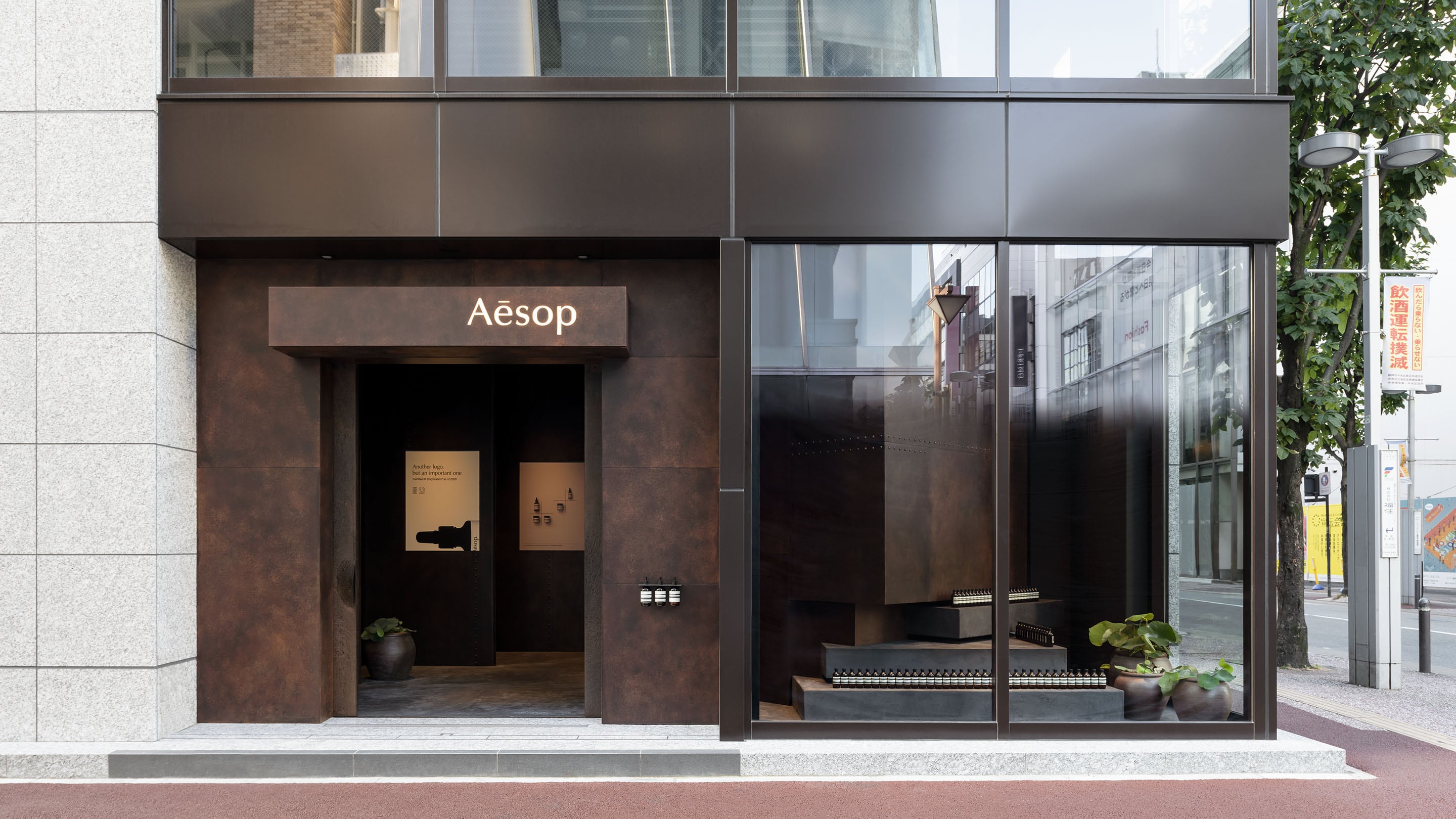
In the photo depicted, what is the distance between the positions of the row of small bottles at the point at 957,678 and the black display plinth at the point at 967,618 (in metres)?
0.27

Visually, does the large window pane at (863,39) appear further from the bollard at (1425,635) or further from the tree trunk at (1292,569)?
the bollard at (1425,635)

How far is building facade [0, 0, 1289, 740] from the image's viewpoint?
7.87m

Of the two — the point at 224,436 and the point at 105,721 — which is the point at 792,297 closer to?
the point at 224,436

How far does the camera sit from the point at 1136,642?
27.2 feet

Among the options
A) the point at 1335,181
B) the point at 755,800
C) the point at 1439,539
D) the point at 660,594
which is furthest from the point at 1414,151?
the point at 1439,539

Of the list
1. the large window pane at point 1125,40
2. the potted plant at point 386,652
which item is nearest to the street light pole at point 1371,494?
the large window pane at point 1125,40

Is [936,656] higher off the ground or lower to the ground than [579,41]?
lower

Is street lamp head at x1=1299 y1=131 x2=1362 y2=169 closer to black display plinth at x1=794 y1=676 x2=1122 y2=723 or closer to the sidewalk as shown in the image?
the sidewalk

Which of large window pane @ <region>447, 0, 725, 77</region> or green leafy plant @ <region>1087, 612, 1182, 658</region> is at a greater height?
A: large window pane @ <region>447, 0, 725, 77</region>

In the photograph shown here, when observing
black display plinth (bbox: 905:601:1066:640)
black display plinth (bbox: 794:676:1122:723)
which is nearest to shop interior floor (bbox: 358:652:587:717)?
black display plinth (bbox: 794:676:1122:723)

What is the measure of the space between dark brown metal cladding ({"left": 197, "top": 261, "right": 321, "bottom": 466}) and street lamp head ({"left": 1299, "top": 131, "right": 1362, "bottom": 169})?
10127 mm

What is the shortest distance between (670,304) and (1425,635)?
428 inches

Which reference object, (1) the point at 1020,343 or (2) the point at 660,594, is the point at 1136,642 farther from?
(2) the point at 660,594

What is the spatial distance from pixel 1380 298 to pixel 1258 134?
6.53 m
